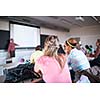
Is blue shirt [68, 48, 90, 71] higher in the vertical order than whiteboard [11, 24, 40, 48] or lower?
lower

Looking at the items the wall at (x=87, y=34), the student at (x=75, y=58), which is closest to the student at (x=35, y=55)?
the student at (x=75, y=58)

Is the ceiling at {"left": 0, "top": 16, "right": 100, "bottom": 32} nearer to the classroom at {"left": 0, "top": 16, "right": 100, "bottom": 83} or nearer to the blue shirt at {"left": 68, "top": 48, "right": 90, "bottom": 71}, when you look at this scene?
the classroom at {"left": 0, "top": 16, "right": 100, "bottom": 83}

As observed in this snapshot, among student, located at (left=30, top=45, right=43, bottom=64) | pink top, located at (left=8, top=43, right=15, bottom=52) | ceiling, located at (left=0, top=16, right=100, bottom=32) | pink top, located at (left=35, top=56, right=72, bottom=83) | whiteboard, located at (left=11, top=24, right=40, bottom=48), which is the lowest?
pink top, located at (left=35, top=56, right=72, bottom=83)

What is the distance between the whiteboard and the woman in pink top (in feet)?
0.55

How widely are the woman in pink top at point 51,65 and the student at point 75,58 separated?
0.10 m

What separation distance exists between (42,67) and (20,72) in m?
0.30

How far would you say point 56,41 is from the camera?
2764 millimetres

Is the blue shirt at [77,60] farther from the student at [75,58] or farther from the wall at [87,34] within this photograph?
the wall at [87,34]

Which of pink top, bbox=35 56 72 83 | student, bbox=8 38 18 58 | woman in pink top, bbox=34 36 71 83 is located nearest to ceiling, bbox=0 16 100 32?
woman in pink top, bbox=34 36 71 83

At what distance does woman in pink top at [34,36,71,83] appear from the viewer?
9.02 feet

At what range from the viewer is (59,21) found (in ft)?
9.13

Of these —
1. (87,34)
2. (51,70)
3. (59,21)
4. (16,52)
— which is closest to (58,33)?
A: (59,21)
